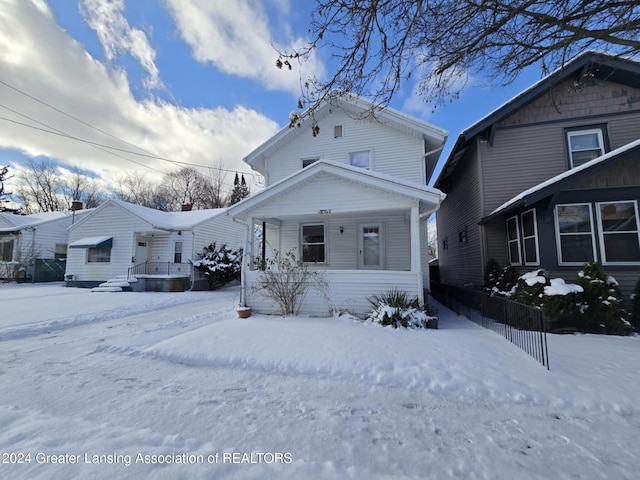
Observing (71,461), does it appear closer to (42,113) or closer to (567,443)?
(567,443)

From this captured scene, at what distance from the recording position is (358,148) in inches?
436

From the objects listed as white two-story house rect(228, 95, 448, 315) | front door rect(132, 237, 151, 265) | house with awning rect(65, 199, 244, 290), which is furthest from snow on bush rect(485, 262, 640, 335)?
front door rect(132, 237, 151, 265)

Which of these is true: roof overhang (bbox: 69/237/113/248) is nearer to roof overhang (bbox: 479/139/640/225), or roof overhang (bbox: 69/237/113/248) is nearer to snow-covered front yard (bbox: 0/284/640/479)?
snow-covered front yard (bbox: 0/284/640/479)

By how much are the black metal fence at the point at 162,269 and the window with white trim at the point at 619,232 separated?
18.2 meters

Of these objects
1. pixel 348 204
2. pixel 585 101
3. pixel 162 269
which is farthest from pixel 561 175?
pixel 162 269

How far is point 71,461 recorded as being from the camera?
227 cm

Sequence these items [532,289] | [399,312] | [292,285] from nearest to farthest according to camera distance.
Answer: [399,312] → [532,289] → [292,285]

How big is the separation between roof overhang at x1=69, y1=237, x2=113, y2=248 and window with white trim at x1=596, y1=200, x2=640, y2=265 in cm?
2277

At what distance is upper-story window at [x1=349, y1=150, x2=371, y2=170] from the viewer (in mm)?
10982

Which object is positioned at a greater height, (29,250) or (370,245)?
(29,250)

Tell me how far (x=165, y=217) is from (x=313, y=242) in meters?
13.2

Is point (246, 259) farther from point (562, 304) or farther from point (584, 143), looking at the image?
point (584, 143)

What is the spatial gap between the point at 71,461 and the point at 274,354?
9.34 ft

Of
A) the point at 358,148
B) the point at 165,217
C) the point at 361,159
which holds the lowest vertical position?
the point at 165,217
